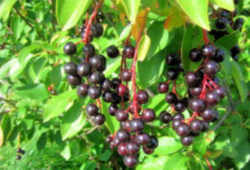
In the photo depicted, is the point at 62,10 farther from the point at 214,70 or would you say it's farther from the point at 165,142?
the point at 165,142

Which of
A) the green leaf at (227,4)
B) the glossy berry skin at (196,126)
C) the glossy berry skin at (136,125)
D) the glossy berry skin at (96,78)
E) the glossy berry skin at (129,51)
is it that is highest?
the green leaf at (227,4)

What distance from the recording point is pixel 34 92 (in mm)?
1545

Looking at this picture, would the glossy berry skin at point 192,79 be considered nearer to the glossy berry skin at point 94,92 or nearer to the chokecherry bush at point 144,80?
the chokecherry bush at point 144,80

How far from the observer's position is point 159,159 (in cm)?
130

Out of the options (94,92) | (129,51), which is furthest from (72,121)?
(129,51)

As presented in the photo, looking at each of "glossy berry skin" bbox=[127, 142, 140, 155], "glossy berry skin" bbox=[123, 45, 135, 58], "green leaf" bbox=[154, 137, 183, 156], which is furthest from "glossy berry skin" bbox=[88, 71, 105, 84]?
"green leaf" bbox=[154, 137, 183, 156]

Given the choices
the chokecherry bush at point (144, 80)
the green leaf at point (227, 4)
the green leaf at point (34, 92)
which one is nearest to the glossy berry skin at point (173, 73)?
the chokecherry bush at point (144, 80)

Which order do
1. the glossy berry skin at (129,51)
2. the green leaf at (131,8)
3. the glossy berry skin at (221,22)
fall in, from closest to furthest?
1. the green leaf at (131,8)
2. the glossy berry skin at (129,51)
3. the glossy berry skin at (221,22)

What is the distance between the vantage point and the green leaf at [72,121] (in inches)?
43.9

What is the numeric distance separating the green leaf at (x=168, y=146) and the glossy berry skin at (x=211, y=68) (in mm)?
587

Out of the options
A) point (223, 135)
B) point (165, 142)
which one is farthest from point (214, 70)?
point (223, 135)

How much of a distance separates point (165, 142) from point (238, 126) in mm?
825

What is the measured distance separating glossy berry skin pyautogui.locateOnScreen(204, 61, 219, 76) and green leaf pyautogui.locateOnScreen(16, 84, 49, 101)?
1.09 metres

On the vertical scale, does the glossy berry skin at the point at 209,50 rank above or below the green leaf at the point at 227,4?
below
